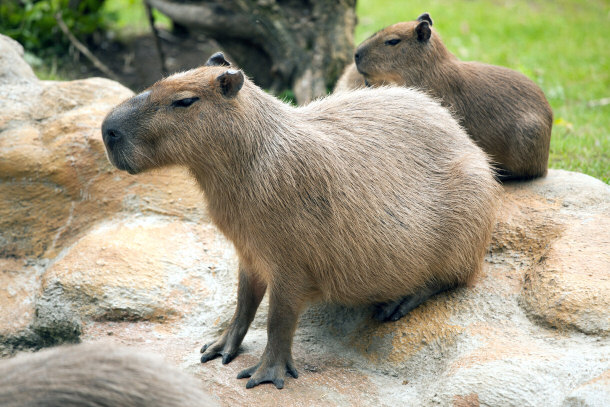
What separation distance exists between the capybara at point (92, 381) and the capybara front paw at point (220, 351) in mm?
1195

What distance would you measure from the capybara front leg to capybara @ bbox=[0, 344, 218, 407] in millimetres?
971

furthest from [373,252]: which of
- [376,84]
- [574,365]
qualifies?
[376,84]

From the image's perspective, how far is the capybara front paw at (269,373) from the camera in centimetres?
367

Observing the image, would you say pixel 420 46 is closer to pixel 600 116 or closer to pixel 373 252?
pixel 373 252

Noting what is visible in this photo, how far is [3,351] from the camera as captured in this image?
175 inches

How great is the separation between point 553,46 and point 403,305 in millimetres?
9233

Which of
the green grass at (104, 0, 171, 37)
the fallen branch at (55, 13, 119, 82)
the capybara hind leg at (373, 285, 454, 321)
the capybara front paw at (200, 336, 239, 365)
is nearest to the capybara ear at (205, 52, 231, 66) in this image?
the capybara front paw at (200, 336, 239, 365)

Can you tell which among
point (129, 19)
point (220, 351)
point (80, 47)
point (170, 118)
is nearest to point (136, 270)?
point (220, 351)

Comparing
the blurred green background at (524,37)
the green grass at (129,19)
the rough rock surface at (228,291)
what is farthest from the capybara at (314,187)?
the green grass at (129,19)

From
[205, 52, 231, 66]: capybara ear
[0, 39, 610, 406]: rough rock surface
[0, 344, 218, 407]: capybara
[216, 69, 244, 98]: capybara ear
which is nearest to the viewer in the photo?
[0, 344, 218, 407]: capybara

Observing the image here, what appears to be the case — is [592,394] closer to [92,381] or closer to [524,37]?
[92,381]

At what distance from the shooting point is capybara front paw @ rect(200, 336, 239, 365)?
3.94 metres

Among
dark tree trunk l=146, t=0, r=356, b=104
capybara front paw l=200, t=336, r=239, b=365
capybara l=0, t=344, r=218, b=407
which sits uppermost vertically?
dark tree trunk l=146, t=0, r=356, b=104

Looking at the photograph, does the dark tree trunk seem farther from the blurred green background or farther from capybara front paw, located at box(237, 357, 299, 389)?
capybara front paw, located at box(237, 357, 299, 389)
